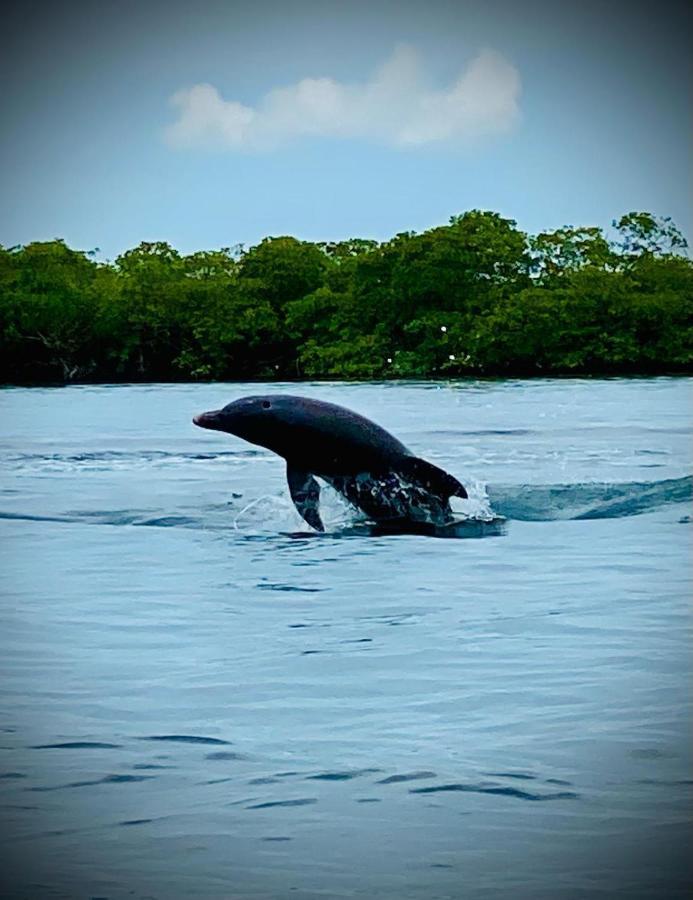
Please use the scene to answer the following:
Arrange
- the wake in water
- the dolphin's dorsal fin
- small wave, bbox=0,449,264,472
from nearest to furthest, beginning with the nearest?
1. the dolphin's dorsal fin
2. the wake in water
3. small wave, bbox=0,449,264,472

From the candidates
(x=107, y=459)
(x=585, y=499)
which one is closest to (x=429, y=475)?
(x=585, y=499)

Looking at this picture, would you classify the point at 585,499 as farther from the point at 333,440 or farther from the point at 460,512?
the point at 333,440

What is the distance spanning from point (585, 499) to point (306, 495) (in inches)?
121

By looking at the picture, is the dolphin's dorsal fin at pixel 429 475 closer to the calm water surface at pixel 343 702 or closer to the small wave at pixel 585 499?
the calm water surface at pixel 343 702

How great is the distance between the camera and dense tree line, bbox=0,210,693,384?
213 feet

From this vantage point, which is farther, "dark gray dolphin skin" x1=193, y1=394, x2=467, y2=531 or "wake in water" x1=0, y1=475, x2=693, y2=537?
"wake in water" x1=0, y1=475, x2=693, y2=537

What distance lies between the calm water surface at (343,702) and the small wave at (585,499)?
0.06 meters

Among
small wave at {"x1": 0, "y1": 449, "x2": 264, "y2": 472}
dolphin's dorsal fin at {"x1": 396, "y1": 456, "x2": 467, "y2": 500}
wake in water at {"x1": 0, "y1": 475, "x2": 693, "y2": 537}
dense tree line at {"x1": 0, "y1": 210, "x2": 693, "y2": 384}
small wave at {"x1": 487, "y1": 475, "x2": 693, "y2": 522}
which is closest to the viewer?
dolphin's dorsal fin at {"x1": 396, "y1": 456, "x2": 467, "y2": 500}

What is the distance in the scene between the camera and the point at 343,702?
6844 mm

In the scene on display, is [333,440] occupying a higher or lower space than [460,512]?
higher

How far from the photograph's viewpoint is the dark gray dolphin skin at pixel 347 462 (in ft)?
41.1

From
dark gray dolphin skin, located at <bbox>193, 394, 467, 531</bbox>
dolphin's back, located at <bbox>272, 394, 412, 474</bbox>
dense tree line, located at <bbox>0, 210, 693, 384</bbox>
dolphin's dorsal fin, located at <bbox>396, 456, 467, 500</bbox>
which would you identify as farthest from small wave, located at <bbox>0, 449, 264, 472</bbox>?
dense tree line, located at <bbox>0, 210, 693, 384</bbox>

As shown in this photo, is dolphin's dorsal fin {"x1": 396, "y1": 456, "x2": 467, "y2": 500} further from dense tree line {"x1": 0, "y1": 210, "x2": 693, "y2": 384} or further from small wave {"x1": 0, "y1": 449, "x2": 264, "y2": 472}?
dense tree line {"x1": 0, "y1": 210, "x2": 693, "y2": 384}

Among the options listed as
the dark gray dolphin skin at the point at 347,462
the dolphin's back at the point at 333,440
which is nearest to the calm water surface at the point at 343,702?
the dark gray dolphin skin at the point at 347,462
